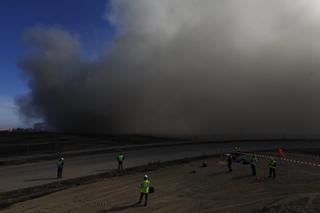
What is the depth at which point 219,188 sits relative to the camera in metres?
27.8

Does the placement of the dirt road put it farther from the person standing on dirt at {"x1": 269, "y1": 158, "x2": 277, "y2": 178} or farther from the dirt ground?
the person standing on dirt at {"x1": 269, "y1": 158, "x2": 277, "y2": 178}

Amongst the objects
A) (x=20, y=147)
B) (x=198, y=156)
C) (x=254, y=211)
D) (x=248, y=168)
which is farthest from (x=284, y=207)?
(x=20, y=147)

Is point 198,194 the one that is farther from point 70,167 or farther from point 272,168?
point 70,167

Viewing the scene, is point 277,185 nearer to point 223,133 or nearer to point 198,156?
point 198,156

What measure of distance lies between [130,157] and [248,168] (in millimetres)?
16123

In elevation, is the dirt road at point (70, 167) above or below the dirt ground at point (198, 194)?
above

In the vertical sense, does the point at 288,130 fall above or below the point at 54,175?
above

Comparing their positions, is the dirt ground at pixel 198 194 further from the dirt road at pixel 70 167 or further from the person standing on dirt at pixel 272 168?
the dirt road at pixel 70 167

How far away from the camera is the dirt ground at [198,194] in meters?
22.1

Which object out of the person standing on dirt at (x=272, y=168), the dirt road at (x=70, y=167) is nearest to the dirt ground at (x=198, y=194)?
the person standing on dirt at (x=272, y=168)

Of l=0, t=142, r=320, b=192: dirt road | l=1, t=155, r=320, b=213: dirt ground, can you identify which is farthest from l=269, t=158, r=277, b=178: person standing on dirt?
l=0, t=142, r=320, b=192: dirt road

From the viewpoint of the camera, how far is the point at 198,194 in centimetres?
2597

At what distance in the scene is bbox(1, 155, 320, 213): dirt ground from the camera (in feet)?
72.6

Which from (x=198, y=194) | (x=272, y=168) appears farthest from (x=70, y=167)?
(x=272, y=168)
